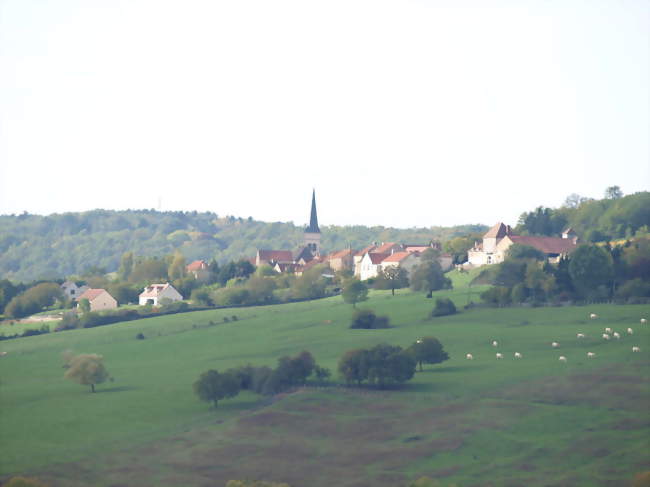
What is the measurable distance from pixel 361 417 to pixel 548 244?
86.5 metres

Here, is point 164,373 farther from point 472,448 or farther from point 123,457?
point 472,448

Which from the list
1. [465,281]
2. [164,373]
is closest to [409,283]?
[465,281]

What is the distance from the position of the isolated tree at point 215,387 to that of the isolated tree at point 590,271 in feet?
158

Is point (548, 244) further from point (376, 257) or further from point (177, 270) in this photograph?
point (177, 270)

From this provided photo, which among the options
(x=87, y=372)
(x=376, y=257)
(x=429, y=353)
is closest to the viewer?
(x=87, y=372)

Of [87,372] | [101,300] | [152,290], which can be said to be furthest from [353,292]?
[101,300]

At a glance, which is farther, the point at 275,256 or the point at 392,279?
the point at 275,256

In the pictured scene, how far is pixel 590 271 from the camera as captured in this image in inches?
4313

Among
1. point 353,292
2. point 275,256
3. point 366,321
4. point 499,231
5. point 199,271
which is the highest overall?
point 499,231

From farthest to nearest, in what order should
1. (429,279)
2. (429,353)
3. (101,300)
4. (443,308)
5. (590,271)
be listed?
(101,300) < (429,279) < (590,271) < (443,308) < (429,353)

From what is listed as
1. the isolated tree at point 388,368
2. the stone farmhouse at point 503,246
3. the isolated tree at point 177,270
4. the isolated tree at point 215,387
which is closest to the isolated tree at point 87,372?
the isolated tree at point 215,387

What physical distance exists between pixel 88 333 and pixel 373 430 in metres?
54.0

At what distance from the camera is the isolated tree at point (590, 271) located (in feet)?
359

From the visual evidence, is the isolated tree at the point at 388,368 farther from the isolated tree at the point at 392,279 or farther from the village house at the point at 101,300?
the village house at the point at 101,300
